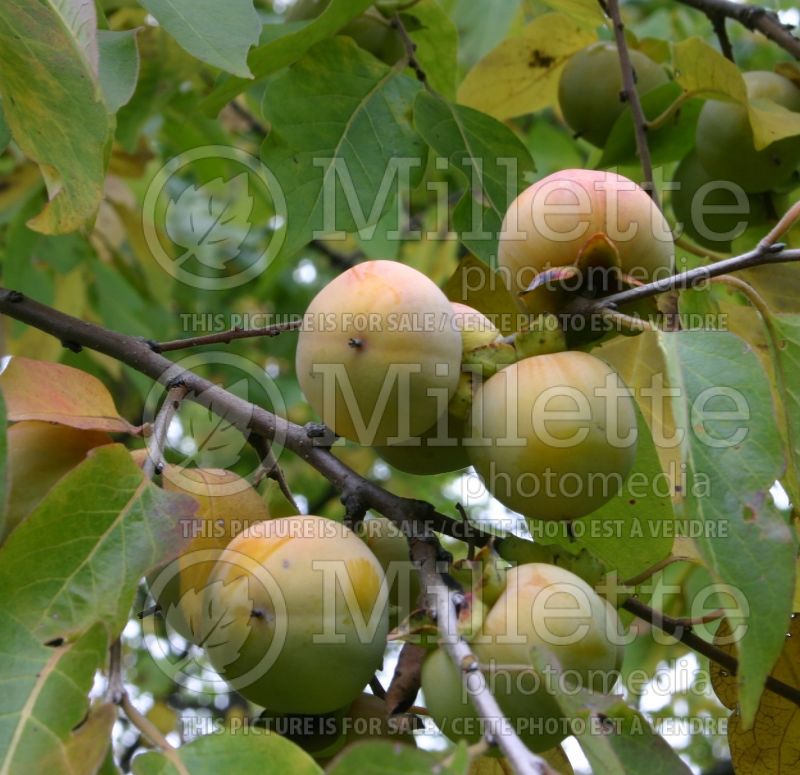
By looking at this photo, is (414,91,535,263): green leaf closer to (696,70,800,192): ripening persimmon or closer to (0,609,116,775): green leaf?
(696,70,800,192): ripening persimmon

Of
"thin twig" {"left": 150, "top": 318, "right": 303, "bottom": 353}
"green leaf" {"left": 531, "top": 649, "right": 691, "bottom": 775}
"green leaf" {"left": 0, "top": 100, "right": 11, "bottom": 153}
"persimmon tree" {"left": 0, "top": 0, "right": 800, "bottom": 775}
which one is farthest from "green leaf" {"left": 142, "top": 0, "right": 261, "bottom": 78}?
"green leaf" {"left": 531, "top": 649, "right": 691, "bottom": 775}

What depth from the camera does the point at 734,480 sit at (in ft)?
3.57

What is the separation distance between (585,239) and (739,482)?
323mm

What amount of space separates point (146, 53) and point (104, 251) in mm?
953

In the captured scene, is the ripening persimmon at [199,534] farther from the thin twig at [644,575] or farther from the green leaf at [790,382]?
the green leaf at [790,382]

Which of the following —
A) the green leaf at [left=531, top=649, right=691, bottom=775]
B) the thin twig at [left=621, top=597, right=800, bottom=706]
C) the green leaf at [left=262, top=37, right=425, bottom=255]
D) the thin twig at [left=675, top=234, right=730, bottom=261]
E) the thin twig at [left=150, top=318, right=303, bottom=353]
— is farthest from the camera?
the thin twig at [left=675, top=234, right=730, bottom=261]

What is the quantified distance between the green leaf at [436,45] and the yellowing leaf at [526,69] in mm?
96

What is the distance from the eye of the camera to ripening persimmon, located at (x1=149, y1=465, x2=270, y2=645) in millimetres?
1215

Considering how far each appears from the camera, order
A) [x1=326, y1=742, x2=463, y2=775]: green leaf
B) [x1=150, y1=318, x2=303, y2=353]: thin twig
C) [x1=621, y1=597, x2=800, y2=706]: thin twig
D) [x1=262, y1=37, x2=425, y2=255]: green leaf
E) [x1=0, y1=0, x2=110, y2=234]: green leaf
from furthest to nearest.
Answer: [x1=262, y1=37, x2=425, y2=255]: green leaf → [x1=150, y1=318, x2=303, y2=353]: thin twig → [x1=621, y1=597, x2=800, y2=706]: thin twig → [x1=0, y1=0, x2=110, y2=234]: green leaf → [x1=326, y1=742, x2=463, y2=775]: green leaf

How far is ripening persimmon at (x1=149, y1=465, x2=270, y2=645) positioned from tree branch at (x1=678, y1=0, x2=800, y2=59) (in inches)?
51.3

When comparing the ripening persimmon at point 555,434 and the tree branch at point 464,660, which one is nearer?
the tree branch at point 464,660

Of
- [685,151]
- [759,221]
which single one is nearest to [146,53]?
[685,151]

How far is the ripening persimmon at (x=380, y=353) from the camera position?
45.6 inches

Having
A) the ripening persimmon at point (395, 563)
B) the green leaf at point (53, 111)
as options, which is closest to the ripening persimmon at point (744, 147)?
the ripening persimmon at point (395, 563)
